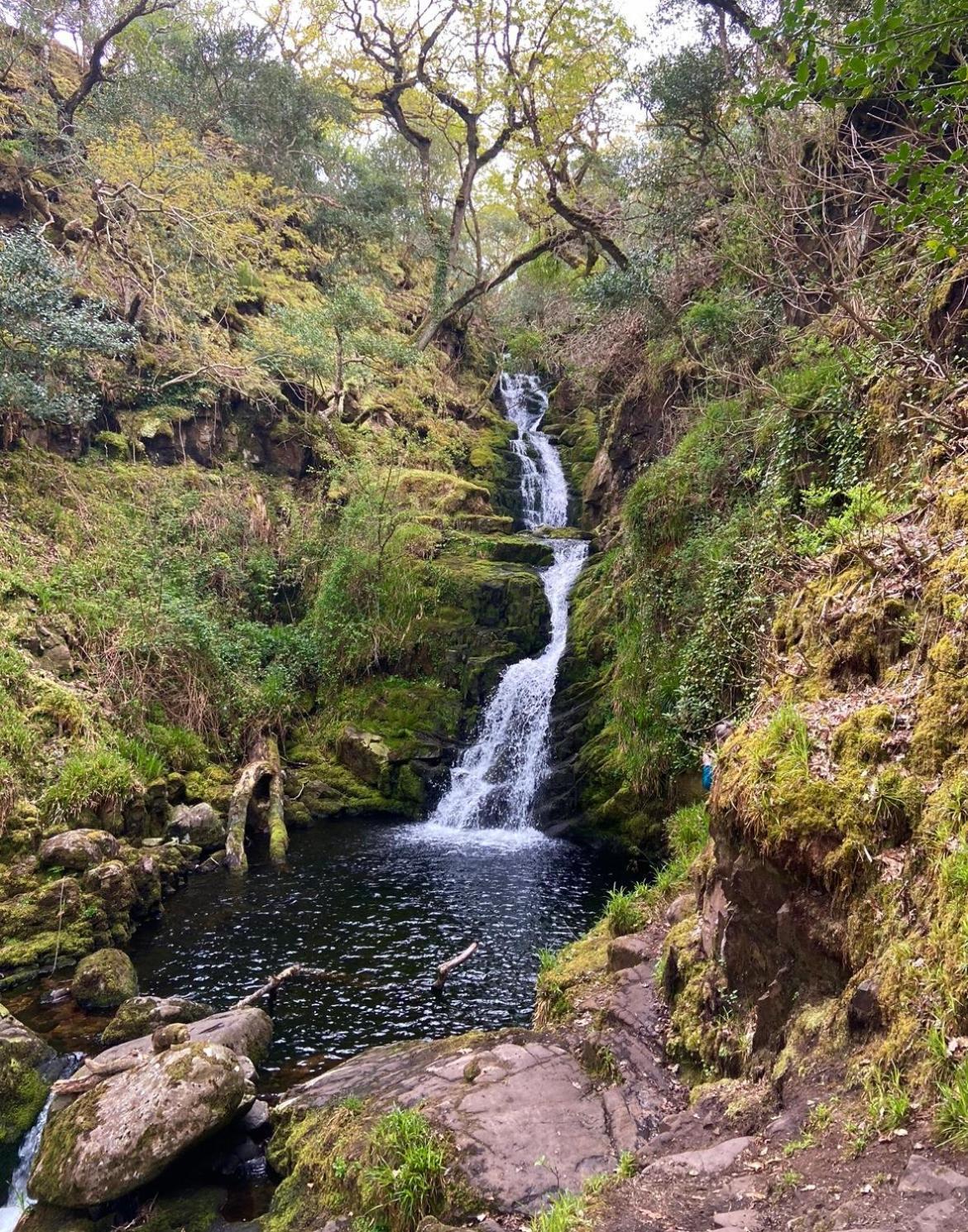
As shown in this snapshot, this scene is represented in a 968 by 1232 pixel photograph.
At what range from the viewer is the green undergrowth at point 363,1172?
3.76 metres

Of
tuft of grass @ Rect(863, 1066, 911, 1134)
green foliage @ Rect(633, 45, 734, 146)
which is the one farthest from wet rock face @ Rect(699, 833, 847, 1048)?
green foliage @ Rect(633, 45, 734, 146)

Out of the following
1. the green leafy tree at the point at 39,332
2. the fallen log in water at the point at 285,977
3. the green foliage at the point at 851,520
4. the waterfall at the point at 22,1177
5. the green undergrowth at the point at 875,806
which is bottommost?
the waterfall at the point at 22,1177

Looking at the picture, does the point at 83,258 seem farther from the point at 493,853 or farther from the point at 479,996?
the point at 479,996

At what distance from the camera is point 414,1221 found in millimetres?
3684

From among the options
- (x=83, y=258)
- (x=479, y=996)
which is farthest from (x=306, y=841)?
(x=83, y=258)

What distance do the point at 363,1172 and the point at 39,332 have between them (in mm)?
13345

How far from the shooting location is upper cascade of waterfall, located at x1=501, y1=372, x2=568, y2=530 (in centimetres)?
2153

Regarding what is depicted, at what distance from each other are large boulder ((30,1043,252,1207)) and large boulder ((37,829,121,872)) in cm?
403

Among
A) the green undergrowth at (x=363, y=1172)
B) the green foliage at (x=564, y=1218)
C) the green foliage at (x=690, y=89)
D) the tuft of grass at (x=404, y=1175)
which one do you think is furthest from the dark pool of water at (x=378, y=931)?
the green foliage at (x=690, y=89)

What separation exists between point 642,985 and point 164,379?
16.1m

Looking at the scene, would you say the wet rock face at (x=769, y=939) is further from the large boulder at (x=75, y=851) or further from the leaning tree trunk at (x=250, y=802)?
the leaning tree trunk at (x=250, y=802)

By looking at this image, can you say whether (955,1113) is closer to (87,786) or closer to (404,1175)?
(404,1175)

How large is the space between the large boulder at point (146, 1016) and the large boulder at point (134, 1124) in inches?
56.6

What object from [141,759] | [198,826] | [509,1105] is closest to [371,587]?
[141,759]
